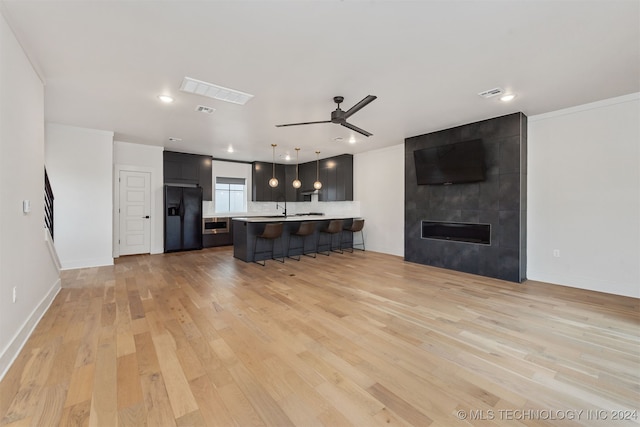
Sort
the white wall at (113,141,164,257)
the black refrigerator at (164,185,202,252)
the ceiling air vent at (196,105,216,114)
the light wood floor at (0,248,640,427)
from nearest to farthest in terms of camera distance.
Result: the light wood floor at (0,248,640,427) → the ceiling air vent at (196,105,216,114) → the white wall at (113,141,164,257) → the black refrigerator at (164,185,202,252)

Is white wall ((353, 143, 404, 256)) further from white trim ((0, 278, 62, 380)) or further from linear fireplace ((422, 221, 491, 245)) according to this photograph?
white trim ((0, 278, 62, 380))

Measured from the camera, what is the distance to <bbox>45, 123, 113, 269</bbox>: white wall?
4.92 m

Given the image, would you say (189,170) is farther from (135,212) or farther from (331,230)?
(331,230)

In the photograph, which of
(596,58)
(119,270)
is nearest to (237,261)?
(119,270)

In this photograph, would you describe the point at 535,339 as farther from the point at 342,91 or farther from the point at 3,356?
the point at 3,356

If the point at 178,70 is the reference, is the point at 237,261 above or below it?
below

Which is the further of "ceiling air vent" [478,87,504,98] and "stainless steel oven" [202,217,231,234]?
"stainless steel oven" [202,217,231,234]

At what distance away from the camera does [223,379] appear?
6.07ft

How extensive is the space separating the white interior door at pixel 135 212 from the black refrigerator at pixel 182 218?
0.41 m

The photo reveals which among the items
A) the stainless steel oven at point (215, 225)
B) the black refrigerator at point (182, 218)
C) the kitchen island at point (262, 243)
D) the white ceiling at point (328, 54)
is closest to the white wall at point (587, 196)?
the white ceiling at point (328, 54)

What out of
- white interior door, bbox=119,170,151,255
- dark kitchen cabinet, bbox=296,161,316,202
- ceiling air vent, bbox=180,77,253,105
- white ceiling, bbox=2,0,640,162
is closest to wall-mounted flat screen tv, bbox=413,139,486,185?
white ceiling, bbox=2,0,640,162

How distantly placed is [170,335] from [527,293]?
14.6 feet

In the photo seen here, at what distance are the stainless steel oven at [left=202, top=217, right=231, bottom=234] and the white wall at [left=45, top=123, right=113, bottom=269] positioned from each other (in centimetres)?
230

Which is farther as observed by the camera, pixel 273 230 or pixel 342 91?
pixel 273 230
